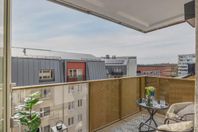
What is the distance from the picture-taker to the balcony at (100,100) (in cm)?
309

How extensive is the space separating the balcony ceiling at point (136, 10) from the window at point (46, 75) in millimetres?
4134

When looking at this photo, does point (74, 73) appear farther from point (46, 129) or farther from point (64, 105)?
point (46, 129)

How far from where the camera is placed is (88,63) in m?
9.89

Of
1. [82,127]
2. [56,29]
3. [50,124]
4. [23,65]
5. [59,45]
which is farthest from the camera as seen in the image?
[59,45]

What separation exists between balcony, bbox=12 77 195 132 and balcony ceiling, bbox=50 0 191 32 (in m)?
1.52

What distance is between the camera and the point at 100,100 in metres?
4.14

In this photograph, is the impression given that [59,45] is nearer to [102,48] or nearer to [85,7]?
[102,48]

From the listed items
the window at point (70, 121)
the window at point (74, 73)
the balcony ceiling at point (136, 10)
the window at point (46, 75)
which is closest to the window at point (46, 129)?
the window at point (70, 121)

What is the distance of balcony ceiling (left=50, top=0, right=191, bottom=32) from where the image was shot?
12.0 feet

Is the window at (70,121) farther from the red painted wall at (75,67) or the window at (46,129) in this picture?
the red painted wall at (75,67)

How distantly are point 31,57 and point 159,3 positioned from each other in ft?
17.0

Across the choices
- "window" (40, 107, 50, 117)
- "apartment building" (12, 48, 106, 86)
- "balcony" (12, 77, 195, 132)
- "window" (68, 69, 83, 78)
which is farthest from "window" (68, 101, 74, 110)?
"window" (68, 69, 83, 78)

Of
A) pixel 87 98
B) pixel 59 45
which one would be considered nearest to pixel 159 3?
pixel 87 98

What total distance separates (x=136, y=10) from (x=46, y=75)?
5.12m
